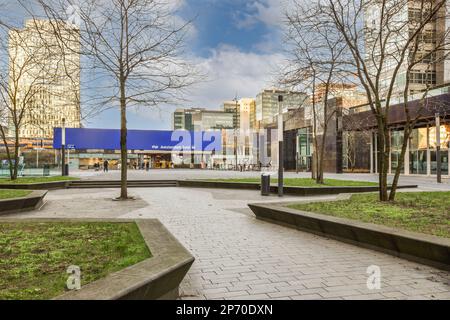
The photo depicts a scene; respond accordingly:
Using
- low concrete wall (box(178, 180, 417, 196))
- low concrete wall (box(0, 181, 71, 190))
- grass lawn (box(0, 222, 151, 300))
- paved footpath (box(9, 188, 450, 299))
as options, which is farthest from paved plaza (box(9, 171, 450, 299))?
low concrete wall (box(0, 181, 71, 190))

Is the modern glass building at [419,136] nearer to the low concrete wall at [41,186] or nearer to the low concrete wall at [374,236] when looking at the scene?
the low concrete wall at [41,186]

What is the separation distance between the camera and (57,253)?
4.89m

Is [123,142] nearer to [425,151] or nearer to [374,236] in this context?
[374,236]

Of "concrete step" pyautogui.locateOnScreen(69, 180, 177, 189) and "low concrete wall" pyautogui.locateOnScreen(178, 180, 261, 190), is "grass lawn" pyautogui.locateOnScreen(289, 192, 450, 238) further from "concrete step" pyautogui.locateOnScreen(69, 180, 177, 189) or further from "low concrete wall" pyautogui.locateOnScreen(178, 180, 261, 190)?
"concrete step" pyautogui.locateOnScreen(69, 180, 177, 189)

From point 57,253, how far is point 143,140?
145ft

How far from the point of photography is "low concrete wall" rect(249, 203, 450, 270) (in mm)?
5398

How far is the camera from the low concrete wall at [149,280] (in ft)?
10.0

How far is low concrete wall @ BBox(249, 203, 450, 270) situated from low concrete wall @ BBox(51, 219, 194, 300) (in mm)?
3627

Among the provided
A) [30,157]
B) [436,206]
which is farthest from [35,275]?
[30,157]

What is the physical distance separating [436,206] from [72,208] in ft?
36.7

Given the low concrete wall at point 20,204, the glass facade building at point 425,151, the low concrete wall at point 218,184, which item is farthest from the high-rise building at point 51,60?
the glass facade building at point 425,151

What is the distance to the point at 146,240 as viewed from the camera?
17.3ft
